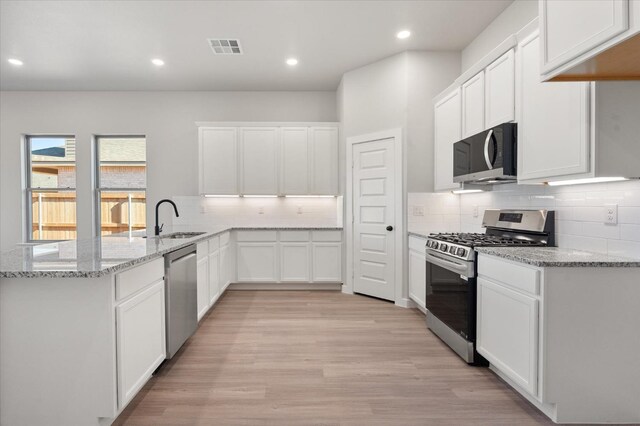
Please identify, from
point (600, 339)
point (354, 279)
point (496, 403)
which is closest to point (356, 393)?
point (496, 403)

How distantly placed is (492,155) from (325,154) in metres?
2.94

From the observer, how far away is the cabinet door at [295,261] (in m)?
5.30

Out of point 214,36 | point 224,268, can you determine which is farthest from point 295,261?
point 214,36

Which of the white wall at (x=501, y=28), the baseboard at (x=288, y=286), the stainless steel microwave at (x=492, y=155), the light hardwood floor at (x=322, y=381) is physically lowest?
the light hardwood floor at (x=322, y=381)

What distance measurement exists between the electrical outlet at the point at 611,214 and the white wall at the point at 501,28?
1777 mm

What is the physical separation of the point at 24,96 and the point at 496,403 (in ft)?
24.8

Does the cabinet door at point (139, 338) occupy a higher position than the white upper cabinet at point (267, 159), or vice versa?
the white upper cabinet at point (267, 159)

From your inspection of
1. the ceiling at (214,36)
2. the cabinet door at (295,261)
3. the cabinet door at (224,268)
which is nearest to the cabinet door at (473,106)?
the ceiling at (214,36)

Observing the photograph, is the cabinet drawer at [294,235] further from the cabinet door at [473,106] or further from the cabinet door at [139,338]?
the cabinet door at [139,338]

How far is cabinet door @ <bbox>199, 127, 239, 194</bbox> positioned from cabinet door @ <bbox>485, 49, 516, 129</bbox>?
11.9 feet

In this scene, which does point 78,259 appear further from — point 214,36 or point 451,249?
point 214,36

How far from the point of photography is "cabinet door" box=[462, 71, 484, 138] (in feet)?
10.8

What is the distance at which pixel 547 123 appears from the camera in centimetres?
245

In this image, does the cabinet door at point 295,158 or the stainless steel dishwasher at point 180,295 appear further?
the cabinet door at point 295,158
